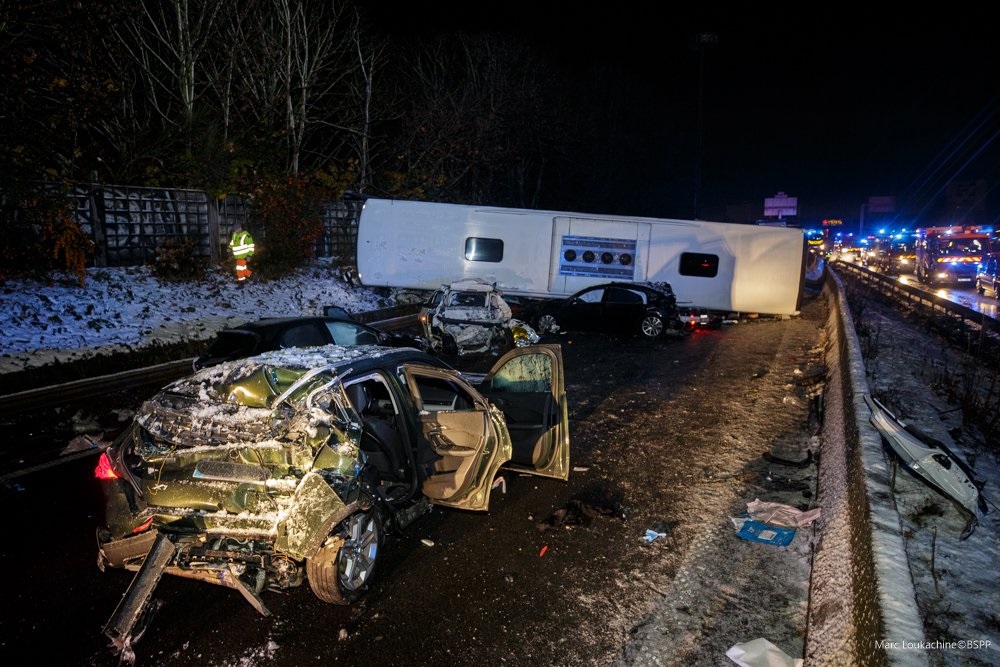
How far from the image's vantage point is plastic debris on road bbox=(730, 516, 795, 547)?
16.0ft

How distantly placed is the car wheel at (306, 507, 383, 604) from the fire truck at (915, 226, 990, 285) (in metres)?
29.8

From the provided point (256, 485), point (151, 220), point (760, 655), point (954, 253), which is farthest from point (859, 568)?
point (954, 253)

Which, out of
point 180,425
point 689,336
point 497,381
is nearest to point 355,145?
point 689,336

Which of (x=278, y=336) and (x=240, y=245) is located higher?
(x=240, y=245)

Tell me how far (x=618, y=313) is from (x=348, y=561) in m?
11.7

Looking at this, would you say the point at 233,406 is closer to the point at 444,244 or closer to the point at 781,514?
the point at 781,514

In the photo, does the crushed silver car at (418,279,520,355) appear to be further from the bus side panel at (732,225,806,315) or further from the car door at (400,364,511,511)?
the bus side panel at (732,225,806,315)

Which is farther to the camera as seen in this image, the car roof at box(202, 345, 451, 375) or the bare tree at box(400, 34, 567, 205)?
the bare tree at box(400, 34, 567, 205)

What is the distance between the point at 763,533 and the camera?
498 centimetres

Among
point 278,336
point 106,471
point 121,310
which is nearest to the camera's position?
point 106,471

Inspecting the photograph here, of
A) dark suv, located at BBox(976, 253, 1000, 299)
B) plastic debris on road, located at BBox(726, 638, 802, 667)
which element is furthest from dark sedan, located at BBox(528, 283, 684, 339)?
dark suv, located at BBox(976, 253, 1000, 299)

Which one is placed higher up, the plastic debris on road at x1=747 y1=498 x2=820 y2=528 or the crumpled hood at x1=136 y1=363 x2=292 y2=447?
the crumpled hood at x1=136 y1=363 x2=292 y2=447

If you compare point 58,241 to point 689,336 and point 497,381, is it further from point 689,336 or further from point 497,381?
point 689,336

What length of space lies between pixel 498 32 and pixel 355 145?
992cm
